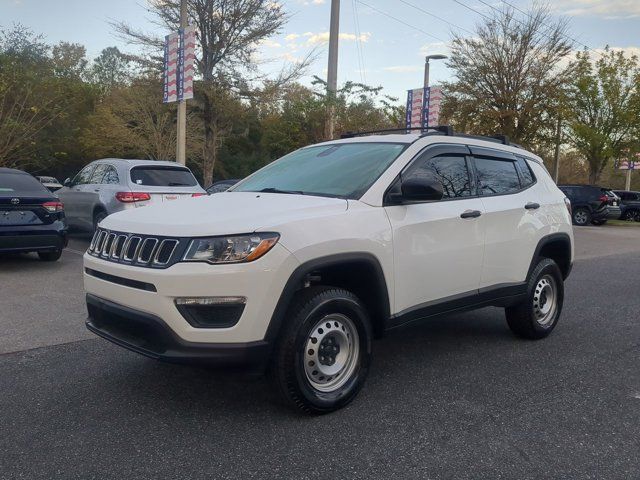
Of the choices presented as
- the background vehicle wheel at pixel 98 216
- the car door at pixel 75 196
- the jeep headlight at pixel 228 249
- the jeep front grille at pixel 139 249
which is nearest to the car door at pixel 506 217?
the jeep headlight at pixel 228 249

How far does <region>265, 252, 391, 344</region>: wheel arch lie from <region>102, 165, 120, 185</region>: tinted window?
23.5 ft

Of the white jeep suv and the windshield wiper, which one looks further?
the windshield wiper

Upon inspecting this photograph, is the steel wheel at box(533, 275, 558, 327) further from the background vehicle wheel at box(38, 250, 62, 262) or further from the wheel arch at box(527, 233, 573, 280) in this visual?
the background vehicle wheel at box(38, 250, 62, 262)

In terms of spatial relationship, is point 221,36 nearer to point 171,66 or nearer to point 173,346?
point 171,66

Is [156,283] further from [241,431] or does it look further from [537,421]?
[537,421]

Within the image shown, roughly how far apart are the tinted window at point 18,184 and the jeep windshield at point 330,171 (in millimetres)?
4998

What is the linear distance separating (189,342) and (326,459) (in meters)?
0.97

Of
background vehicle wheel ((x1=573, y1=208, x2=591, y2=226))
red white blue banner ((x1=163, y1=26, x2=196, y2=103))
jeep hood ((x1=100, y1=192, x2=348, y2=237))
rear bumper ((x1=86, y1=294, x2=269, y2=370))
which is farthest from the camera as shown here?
background vehicle wheel ((x1=573, y1=208, x2=591, y2=226))

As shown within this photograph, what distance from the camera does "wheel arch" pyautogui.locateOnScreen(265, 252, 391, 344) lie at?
3.30m

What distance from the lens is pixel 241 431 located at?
133 inches

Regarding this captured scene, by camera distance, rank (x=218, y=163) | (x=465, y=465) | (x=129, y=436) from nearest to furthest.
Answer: (x=465, y=465) < (x=129, y=436) < (x=218, y=163)

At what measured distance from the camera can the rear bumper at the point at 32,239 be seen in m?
7.93

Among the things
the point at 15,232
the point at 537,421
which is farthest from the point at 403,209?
the point at 15,232

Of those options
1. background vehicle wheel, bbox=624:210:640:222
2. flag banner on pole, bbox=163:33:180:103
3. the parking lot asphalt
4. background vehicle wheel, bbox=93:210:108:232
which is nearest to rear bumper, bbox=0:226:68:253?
background vehicle wheel, bbox=93:210:108:232
